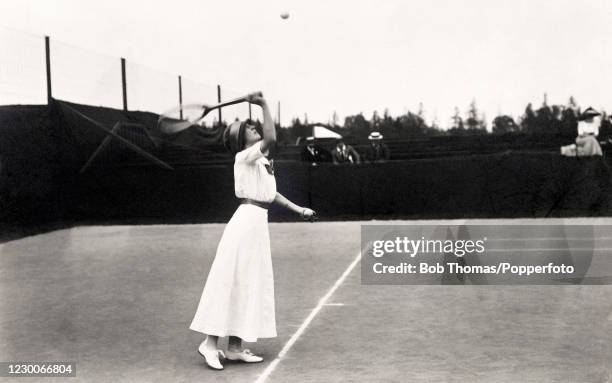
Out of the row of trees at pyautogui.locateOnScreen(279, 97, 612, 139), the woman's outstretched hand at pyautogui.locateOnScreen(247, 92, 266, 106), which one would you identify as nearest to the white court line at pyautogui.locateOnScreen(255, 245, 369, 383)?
the woman's outstretched hand at pyautogui.locateOnScreen(247, 92, 266, 106)

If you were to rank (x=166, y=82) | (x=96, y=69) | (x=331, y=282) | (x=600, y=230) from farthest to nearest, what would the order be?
(x=166, y=82) < (x=96, y=69) < (x=600, y=230) < (x=331, y=282)

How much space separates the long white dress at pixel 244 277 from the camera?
528 cm

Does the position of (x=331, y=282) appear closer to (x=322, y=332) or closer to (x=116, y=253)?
(x=322, y=332)

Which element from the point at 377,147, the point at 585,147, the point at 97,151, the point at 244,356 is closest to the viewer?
the point at 244,356

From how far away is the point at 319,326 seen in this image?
21.6ft

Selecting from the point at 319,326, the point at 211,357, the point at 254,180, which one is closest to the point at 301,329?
the point at 319,326

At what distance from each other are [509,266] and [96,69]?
455 inches

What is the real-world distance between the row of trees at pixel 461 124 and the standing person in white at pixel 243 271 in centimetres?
2233

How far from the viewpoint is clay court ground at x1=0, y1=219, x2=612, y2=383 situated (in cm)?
518

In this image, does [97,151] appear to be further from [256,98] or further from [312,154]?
[256,98]

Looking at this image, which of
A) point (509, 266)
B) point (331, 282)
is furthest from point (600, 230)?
point (331, 282)

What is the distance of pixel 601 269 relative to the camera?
30.8 ft

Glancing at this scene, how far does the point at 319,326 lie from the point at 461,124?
24302mm

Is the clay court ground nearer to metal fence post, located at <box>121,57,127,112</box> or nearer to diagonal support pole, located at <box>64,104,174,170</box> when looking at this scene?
diagonal support pole, located at <box>64,104,174,170</box>
